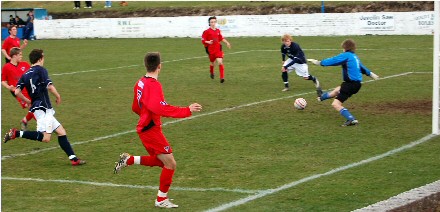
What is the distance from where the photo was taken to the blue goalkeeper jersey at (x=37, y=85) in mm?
12641

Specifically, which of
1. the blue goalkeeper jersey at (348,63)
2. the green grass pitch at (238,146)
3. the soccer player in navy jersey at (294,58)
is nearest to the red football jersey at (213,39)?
the green grass pitch at (238,146)

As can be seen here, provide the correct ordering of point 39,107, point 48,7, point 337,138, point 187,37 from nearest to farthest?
point 39,107, point 337,138, point 187,37, point 48,7

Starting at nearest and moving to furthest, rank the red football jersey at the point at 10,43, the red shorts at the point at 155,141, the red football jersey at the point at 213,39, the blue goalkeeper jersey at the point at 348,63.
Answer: the red shorts at the point at 155,141
the blue goalkeeper jersey at the point at 348,63
the red football jersey at the point at 10,43
the red football jersey at the point at 213,39

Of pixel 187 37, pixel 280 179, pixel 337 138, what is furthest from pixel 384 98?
pixel 187 37

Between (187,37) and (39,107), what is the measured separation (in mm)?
33961

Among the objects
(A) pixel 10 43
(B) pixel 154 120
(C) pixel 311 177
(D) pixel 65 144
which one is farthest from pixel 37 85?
(A) pixel 10 43

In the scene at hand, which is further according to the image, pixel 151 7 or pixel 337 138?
pixel 151 7

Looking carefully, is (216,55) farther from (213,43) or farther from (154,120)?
(154,120)

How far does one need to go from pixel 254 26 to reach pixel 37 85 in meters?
33.0

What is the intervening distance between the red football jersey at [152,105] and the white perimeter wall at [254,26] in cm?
3218

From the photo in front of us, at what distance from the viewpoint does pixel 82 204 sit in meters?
9.99

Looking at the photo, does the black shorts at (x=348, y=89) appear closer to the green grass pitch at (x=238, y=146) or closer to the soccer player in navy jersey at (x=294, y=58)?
the green grass pitch at (x=238, y=146)

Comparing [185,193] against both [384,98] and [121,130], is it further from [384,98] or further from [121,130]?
[384,98]

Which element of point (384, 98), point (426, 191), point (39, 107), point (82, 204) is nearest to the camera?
point (426, 191)
